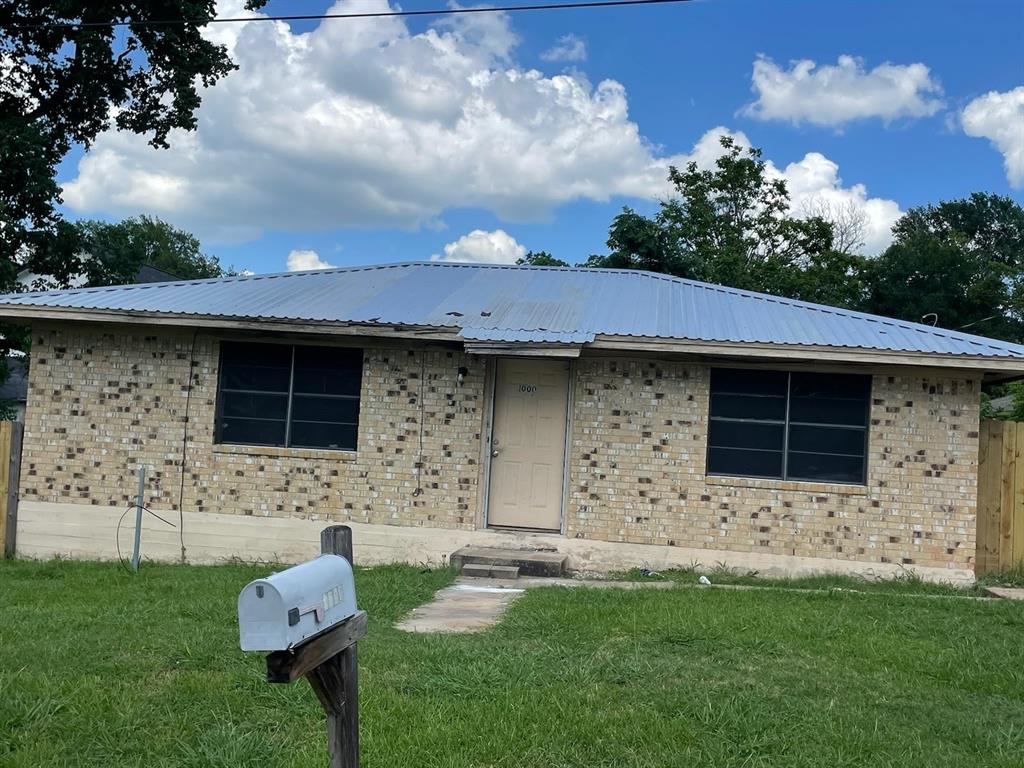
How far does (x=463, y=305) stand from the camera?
11.4 metres

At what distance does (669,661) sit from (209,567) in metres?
6.33

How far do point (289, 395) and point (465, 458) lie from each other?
223 cm

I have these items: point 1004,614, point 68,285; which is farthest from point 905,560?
point 68,285

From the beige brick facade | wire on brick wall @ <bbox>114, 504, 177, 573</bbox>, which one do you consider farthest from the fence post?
wire on brick wall @ <bbox>114, 504, 177, 573</bbox>

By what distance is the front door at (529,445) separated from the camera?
1062cm

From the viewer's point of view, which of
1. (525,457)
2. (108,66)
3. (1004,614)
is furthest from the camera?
(108,66)

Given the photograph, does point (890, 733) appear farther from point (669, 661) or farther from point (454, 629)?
point (454, 629)

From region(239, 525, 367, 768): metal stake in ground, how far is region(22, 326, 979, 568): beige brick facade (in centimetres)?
759

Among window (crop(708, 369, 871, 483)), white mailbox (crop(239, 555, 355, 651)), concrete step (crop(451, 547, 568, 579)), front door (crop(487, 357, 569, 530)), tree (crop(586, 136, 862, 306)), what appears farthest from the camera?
tree (crop(586, 136, 862, 306))

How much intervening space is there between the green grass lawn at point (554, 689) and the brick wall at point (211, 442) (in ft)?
9.43

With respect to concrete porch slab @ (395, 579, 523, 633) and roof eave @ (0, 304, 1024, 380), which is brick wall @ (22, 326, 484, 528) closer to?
roof eave @ (0, 304, 1024, 380)

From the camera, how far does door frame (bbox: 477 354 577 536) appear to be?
1052cm

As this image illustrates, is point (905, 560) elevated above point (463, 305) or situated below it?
below

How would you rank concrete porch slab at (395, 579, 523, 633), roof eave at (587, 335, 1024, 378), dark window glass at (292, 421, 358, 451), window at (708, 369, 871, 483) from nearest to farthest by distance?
concrete porch slab at (395, 579, 523, 633), roof eave at (587, 335, 1024, 378), window at (708, 369, 871, 483), dark window glass at (292, 421, 358, 451)
